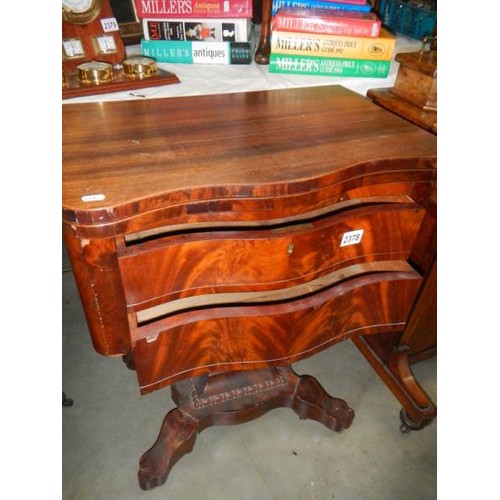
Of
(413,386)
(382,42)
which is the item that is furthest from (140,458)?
(382,42)

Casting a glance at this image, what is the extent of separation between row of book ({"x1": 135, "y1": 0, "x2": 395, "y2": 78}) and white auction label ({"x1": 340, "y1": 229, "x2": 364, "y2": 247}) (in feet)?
1.52

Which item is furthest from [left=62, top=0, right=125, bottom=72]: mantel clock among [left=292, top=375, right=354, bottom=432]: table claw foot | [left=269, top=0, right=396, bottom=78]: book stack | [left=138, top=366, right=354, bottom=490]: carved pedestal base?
[left=292, top=375, right=354, bottom=432]: table claw foot

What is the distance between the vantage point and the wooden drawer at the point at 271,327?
612 millimetres

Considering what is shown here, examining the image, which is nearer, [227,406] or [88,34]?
[88,34]

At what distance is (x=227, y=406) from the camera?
3.30 ft

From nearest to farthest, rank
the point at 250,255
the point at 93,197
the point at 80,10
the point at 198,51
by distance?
the point at 93,197, the point at 250,255, the point at 80,10, the point at 198,51

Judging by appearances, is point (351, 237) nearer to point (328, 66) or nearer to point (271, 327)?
point (271, 327)

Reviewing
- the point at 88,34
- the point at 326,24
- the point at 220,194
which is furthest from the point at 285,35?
the point at 220,194

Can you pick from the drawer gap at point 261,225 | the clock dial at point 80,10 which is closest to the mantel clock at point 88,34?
the clock dial at point 80,10

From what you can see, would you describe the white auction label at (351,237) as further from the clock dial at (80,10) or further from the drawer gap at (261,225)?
the clock dial at (80,10)

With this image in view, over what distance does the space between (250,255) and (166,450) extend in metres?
0.64

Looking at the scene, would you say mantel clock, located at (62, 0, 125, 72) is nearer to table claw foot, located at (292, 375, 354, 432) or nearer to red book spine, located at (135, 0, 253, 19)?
red book spine, located at (135, 0, 253, 19)

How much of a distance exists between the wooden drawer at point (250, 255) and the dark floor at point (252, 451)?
60 centimetres
